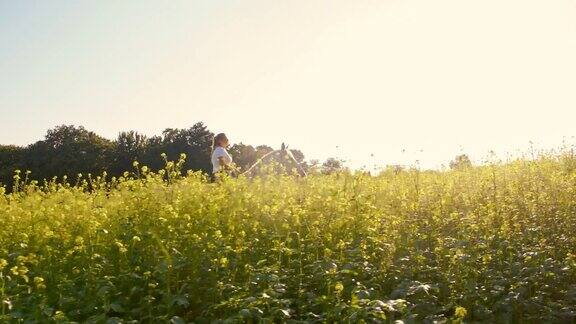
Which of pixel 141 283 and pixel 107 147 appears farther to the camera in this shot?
pixel 107 147

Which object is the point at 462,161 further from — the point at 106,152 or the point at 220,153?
the point at 106,152

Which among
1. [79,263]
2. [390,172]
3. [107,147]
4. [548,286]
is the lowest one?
[548,286]

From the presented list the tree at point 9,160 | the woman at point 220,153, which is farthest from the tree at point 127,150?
the woman at point 220,153

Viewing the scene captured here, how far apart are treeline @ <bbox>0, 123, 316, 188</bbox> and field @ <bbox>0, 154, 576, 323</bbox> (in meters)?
39.8

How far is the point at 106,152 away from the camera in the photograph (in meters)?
52.3

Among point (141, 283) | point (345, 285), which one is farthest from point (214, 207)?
point (345, 285)

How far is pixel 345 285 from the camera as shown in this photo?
5.38 meters

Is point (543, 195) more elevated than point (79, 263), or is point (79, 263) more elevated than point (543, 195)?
point (543, 195)

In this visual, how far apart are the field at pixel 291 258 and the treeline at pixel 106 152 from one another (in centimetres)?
3977

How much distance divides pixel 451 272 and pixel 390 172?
7666 mm

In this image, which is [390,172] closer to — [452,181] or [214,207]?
[452,181]

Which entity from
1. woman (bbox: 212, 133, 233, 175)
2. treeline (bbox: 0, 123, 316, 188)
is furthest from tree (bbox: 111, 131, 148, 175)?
woman (bbox: 212, 133, 233, 175)

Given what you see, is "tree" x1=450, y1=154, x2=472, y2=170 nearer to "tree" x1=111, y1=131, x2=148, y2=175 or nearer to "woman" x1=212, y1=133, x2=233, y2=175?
"woman" x1=212, y1=133, x2=233, y2=175

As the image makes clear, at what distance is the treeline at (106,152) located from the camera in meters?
49.0
